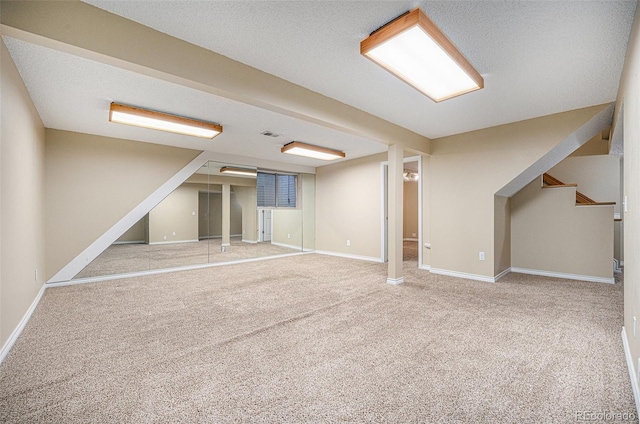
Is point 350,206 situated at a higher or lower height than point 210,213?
higher

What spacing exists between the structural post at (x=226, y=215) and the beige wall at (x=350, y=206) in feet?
7.40

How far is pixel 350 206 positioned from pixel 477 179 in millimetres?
2823

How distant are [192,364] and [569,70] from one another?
155 inches

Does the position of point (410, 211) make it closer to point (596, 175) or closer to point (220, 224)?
point (596, 175)

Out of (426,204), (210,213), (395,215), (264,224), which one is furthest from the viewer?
(264,224)

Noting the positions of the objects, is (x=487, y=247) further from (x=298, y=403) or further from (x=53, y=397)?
(x=53, y=397)

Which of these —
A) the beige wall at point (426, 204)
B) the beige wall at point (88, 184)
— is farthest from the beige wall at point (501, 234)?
the beige wall at point (88, 184)

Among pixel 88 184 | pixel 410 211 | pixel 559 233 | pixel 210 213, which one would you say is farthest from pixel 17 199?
pixel 410 211

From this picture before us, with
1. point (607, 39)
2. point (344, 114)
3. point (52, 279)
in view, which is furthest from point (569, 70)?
point (52, 279)

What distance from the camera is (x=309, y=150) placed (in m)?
5.24

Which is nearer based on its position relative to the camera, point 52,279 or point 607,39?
point 607,39

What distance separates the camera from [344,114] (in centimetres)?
334

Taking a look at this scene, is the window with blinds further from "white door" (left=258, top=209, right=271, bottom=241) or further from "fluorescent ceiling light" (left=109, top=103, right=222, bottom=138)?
"fluorescent ceiling light" (left=109, top=103, right=222, bottom=138)

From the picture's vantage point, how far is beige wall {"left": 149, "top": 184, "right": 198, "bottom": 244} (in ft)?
17.0
